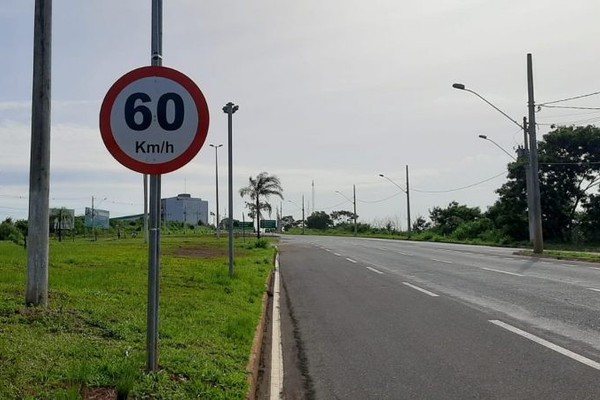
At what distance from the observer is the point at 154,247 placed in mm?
4719

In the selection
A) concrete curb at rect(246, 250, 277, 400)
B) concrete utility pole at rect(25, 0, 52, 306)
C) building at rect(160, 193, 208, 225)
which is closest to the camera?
concrete curb at rect(246, 250, 277, 400)

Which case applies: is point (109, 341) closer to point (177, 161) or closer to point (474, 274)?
point (177, 161)

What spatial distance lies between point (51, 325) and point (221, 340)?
6.37ft

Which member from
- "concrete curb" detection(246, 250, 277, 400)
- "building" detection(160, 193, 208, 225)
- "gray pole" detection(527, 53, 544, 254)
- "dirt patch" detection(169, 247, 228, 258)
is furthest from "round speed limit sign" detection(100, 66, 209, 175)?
"building" detection(160, 193, 208, 225)

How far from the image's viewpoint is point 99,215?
84062 mm

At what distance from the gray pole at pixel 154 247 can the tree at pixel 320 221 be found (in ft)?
433

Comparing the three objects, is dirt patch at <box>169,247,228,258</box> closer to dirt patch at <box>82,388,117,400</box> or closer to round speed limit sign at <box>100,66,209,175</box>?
dirt patch at <box>82,388,117,400</box>

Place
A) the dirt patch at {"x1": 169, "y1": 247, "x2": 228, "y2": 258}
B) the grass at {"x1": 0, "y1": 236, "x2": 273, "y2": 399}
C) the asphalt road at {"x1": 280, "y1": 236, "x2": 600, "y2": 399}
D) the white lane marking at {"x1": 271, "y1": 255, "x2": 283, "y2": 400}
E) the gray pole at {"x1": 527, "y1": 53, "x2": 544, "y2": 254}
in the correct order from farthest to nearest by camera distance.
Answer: the gray pole at {"x1": 527, "y1": 53, "x2": 544, "y2": 254} < the dirt patch at {"x1": 169, "y1": 247, "x2": 228, "y2": 258} < the white lane marking at {"x1": 271, "y1": 255, "x2": 283, "y2": 400} < the asphalt road at {"x1": 280, "y1": 236, "x2": 600, "y2": 399} < the grass at {"x1": 0, "y1": 236, "x2": 273, "y2": 399}

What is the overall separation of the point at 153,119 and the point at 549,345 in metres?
5.89

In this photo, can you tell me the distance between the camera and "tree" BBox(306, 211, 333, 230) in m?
138

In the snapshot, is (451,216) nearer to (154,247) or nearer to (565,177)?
(565,177)

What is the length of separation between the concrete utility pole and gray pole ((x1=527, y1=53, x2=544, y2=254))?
25701 mm

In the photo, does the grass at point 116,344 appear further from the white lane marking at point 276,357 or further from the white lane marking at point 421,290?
the white lane marking at point 421,290

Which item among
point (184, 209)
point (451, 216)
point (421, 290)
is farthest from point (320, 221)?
point (421, 290)
